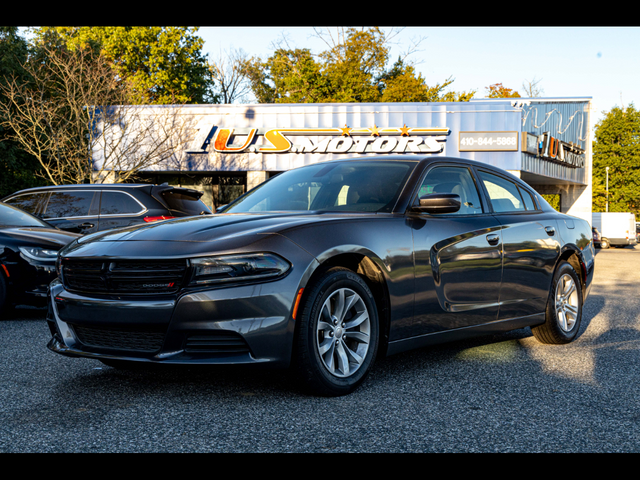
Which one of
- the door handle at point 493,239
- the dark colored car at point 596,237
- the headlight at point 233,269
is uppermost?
the door handle at point 493,239

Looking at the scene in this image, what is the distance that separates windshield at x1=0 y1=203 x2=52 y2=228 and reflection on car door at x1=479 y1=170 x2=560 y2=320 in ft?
19.0

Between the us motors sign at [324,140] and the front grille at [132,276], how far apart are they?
2286 cm

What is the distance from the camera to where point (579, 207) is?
123 ft

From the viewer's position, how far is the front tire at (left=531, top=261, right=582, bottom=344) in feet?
19.1

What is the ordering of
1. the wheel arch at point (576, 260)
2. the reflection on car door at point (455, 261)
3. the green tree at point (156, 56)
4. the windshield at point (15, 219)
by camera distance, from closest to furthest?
the reflection on car door at point (455, 261), the wheel arch at point (576, 260), the windshield at point (15, 219), the green tree at point (156, 56)

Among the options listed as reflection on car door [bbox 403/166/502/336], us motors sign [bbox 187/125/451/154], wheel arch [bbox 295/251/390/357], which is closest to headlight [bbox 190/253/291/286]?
wheel arch [bbox 295/251/390/357]

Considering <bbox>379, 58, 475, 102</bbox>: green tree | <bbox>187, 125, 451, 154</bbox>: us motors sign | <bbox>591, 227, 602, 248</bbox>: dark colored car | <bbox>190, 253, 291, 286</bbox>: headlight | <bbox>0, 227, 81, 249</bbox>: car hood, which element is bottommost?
<bbox>591, 227, 602, 248</bbox>: dark colored car

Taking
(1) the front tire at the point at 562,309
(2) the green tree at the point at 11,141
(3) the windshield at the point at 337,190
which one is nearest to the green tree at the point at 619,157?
(2) the green tree at the point at 11,141

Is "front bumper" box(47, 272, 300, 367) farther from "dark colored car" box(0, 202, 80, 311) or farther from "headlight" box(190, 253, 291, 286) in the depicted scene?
"dark colored car" box(0, 202, 80, 311)

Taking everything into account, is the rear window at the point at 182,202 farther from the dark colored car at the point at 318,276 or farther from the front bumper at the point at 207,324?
the front bumper at the point at 207,324

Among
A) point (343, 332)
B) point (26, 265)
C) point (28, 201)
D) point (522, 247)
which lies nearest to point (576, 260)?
point (522, 247)

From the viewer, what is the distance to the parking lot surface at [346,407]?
3148mm
